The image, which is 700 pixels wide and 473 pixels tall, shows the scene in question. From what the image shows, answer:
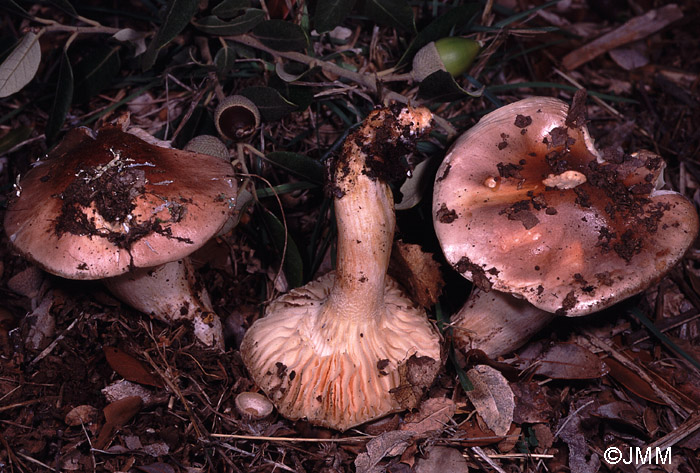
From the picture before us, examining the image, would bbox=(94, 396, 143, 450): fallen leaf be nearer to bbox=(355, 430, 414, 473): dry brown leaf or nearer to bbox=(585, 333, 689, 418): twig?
bbox=(355, 430, 414, 473): dry brown leaf

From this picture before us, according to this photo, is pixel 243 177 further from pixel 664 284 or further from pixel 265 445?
pixel 664 284

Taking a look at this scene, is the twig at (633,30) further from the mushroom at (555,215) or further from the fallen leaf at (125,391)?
the fallen leaf at (125,391)

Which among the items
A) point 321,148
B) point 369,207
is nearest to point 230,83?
point 321,148

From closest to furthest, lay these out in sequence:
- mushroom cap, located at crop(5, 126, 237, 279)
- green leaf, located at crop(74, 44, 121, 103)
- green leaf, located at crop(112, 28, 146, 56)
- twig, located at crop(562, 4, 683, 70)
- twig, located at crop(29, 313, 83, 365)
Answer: mushroom cap, located at crop(5, 126, 237, 279)
twig, located at crop(29, 313, 83, 365)
green leaf, located at crop(112, 28, 146, 56)
green leaf, located at crop(74, 44, 121, 103)
twig, located at crop(562, 4, 683, 70)

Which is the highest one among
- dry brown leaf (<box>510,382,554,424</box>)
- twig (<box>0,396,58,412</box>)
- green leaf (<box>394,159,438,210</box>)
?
green leaf (<box>394,159,438,210</box>)

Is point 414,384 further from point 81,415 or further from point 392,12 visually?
point 392,12

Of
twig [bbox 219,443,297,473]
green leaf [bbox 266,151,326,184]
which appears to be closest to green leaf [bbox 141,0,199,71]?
green leaf [bbox 266,151,326,184]
